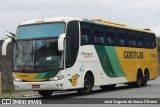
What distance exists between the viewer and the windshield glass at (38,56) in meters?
17.4

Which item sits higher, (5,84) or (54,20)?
(54,20)

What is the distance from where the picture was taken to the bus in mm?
17359

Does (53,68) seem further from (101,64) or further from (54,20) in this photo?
(101,64)

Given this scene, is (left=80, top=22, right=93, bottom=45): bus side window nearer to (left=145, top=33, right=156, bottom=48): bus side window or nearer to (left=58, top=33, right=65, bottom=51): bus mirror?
(left=58, top=33, right=65, bottom=51): bus mirror

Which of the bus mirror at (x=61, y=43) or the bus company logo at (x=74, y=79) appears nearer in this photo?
the bus mirror at (x=61, y=43)

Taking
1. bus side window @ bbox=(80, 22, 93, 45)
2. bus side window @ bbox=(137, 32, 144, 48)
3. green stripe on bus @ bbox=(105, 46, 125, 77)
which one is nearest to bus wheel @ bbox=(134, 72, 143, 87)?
bus side window @ bbox=(137, 32, 144, 48)

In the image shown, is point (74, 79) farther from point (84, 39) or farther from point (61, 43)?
point (61, 43)

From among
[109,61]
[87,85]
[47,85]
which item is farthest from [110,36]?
[47,85]

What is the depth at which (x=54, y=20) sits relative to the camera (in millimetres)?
18156

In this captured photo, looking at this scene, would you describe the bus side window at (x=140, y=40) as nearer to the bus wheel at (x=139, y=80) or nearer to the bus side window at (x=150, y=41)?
the bus side window at (x=150, y=41)

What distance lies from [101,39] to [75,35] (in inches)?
115

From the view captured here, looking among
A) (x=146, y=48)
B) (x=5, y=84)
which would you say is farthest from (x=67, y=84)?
(x=146, y=48)

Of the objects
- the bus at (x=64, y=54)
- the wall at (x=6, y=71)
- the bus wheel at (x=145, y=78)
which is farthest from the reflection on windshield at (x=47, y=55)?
the bus wheel at (x=145, y=78)

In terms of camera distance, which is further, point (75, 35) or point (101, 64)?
point (101, 64)
